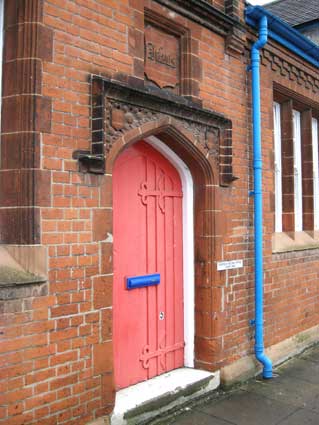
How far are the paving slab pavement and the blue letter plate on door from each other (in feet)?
4.24

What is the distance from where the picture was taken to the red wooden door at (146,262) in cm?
430

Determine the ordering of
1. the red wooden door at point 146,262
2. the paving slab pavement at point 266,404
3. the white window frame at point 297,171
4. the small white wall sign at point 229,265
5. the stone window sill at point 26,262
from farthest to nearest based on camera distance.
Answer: the white window frame at point 297,171 < the small white wall sign at point 229,265 < the red wooden door at point 146,262 < the paving slab pavement at point 266,404 < the stone window sill at point 26,262

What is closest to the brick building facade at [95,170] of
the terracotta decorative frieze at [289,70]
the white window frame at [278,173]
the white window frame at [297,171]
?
the terracotta decorative frieze at [289,70]

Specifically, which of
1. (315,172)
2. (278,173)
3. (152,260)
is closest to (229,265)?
(152,260)

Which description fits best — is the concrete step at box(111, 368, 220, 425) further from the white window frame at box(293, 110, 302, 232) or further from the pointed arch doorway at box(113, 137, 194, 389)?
the white window frame at box(293, 110, 302, 232)

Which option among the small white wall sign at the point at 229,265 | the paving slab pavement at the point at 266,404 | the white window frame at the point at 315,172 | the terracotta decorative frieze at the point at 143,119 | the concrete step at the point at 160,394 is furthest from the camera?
the white window frame at the point at 315,172

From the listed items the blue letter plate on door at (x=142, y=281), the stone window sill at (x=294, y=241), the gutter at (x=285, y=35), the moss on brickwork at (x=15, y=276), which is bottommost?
the blue letter plate on door at (x=142, y=281)

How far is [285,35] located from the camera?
20.1 feet

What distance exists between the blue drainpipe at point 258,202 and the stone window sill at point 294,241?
65 centimetres

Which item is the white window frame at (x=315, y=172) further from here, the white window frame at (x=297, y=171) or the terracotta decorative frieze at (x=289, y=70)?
the terracotta decorative frieze at (x=289, y=70)

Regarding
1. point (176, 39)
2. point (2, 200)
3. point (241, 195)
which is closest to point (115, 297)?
point (2, 200)

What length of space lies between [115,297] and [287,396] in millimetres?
2262

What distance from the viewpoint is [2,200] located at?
331 centimetres

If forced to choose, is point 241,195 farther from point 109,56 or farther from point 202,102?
point 109,56
